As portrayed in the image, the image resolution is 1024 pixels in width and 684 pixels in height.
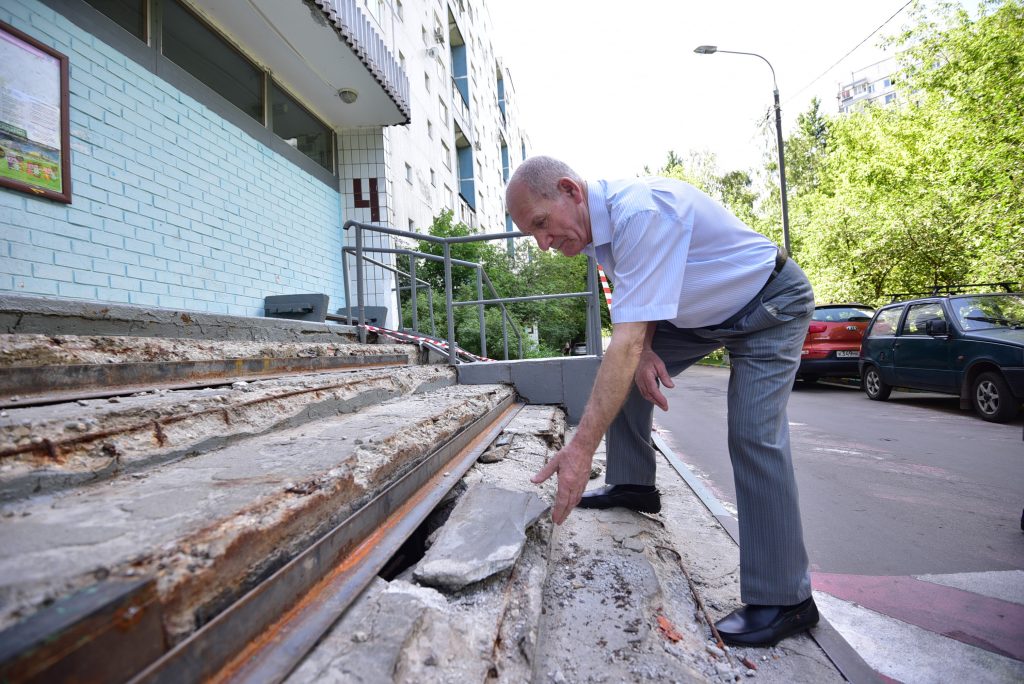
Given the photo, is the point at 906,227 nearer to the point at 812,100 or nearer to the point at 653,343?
the point at 653,343

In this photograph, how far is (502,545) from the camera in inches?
55.4

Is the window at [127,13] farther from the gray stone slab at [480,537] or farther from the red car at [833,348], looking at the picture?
the red car at [833,348]

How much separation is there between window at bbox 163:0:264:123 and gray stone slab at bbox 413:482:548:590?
550 cm

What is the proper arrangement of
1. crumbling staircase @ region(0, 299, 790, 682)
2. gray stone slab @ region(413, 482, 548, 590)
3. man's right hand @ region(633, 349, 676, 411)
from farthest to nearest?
man's right hand @ region(633, 349, 676, 411) → gray stone slab @ region(413, 482, 548, 590) → crumbling staircase @ region(0, 299, 790, 682)

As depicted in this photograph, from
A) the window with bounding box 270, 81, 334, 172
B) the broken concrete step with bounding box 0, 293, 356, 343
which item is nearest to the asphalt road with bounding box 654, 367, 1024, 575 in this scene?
the broken concrete step with bounding box 0, 293, 356, 343

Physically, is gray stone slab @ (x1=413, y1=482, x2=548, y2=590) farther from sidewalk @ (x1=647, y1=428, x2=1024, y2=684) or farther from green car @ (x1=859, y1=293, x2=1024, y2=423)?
green car @ (x1=859, y1=293, x2=1024, y2=423)

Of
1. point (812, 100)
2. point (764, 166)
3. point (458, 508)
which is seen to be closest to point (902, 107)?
point (764, 166)

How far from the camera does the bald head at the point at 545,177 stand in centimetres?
174

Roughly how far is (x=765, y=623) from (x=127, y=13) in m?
6.12

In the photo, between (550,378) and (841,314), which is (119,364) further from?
(841,314)

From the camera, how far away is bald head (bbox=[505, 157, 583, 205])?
68.6 inches

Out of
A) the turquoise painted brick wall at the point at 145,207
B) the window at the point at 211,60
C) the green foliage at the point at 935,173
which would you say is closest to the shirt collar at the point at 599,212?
the turquoise painted brick wall at the point at 145,207

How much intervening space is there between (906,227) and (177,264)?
1467 cm

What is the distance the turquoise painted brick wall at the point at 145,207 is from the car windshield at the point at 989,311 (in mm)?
8062
